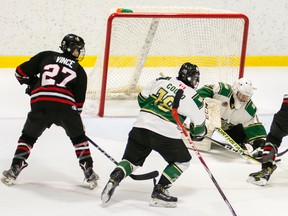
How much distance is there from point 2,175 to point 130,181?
77cm

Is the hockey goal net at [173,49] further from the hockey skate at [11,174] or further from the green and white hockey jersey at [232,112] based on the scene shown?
the hockey skate at [11,174]

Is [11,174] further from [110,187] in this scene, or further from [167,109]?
[167,109]

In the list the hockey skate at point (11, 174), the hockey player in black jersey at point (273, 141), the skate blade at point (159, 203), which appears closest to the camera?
the skate blade at point (159, 203)

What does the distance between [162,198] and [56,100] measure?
811 millimetres

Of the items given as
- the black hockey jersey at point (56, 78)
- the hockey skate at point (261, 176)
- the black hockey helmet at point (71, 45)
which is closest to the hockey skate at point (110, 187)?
the black hockey jersey at point (56, 78)

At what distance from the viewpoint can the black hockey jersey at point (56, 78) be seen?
3924mm

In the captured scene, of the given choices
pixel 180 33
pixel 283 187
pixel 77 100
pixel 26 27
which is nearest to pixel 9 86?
pixel 26 27

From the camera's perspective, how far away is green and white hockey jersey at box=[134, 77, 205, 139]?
12.6 feet

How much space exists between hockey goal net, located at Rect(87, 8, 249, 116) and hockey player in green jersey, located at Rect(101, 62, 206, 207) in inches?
75.8

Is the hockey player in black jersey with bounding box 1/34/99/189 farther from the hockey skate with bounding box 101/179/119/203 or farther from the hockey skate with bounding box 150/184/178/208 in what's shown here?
the hockey skate with bounding box 150/184/178/208

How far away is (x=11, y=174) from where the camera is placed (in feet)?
13.0

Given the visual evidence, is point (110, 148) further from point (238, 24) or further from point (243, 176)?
point (238, 24)

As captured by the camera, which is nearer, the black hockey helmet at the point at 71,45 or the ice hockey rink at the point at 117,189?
the ice hockey rink at the point at 117,189

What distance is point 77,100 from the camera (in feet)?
13.2
